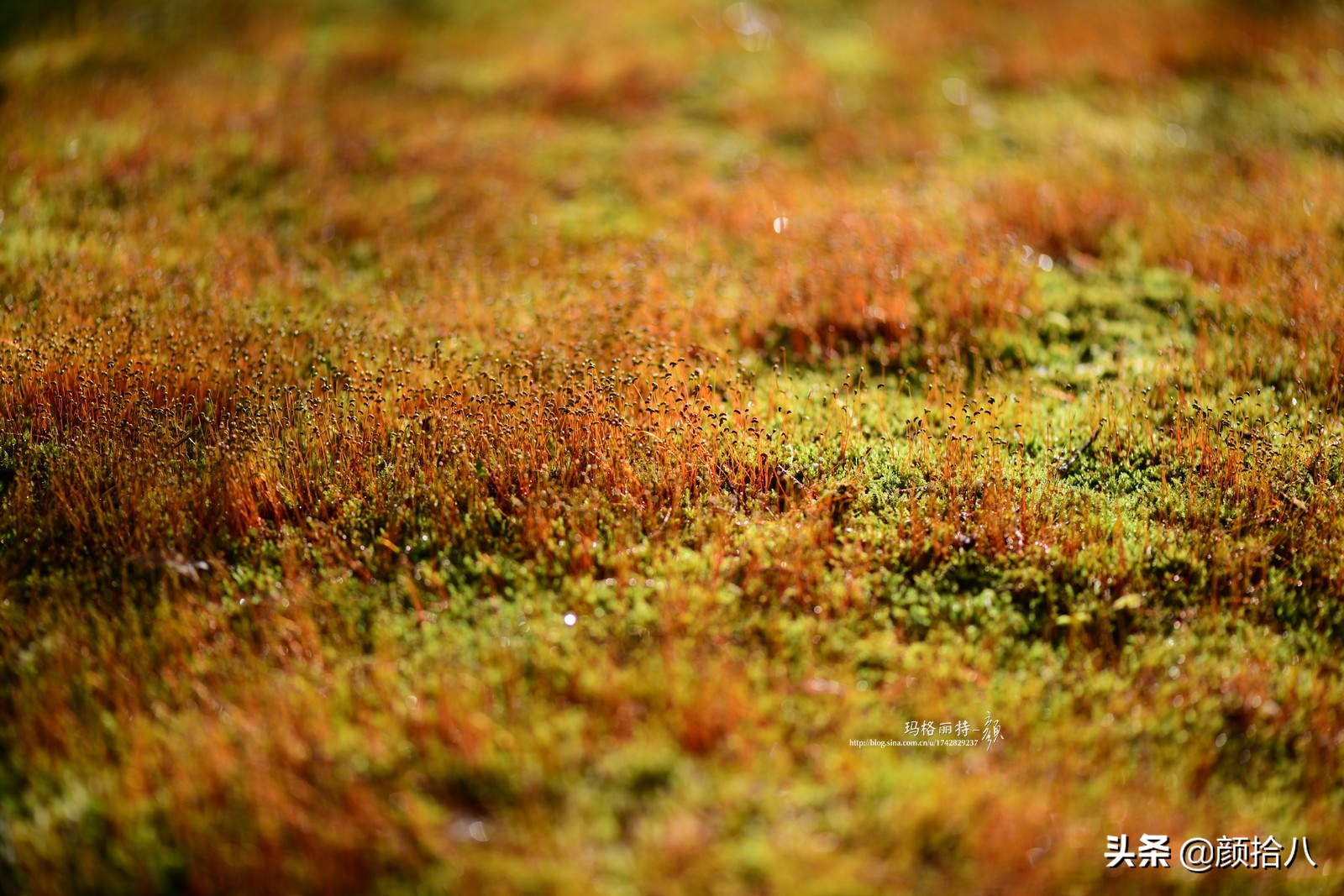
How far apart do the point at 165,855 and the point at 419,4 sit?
1063cm

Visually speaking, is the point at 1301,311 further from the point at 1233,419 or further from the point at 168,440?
the point at 168,440

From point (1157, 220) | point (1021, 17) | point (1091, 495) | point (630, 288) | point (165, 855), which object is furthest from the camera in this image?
point (1021, 17)

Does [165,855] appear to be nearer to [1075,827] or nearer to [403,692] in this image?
[403,692]

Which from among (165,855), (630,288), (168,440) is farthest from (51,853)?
(630,288)

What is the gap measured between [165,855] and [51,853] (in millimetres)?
365

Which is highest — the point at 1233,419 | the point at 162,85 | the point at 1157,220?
the point at 162,85

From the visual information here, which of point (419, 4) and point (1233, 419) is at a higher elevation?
point (419, 4)

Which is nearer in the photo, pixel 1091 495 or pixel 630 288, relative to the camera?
pixel 1091 495

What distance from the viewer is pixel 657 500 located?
4.61m

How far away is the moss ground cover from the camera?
10.5 ft

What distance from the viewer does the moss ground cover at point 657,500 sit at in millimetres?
3205

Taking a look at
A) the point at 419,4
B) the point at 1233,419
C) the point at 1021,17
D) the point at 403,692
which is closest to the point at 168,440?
the point at 403,692

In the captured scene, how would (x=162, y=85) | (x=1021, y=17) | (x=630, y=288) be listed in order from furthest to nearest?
(x=1021, y=17) < (x=162, y=85) < (x=630, y=288)

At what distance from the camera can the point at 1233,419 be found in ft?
16.7
